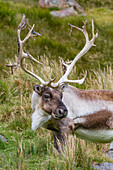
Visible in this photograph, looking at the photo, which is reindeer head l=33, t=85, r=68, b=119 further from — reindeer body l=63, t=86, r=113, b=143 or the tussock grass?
the tussock grass

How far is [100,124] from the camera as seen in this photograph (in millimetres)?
4945

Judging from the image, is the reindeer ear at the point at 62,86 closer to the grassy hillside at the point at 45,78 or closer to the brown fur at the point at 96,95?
the brown fur at the point at 96,95

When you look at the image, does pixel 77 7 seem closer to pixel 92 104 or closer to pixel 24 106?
pixel 24 106

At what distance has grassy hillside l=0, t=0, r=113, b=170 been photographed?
479 centimetres

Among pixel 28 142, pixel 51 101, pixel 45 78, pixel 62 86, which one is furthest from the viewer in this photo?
pixel 45 78

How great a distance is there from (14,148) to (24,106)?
1.86 metres

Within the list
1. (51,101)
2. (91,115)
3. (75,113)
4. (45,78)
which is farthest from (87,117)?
(45,78)

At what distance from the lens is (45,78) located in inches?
323

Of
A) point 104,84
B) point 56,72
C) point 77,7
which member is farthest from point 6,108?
point 77,7

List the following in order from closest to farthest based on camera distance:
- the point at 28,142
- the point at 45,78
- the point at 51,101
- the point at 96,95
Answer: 1. the point at 51,101
2. the point at 96,95
3. the point at 28,142
4. the point at 45,78

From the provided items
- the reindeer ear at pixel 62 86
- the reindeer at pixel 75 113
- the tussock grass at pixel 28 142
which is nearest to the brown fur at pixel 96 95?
the reindeer at pixel 75 113

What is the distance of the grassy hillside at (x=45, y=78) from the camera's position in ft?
15.7

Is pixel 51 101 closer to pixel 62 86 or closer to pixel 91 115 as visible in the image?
pixel 62 86

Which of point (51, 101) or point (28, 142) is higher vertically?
point (51, 101)
